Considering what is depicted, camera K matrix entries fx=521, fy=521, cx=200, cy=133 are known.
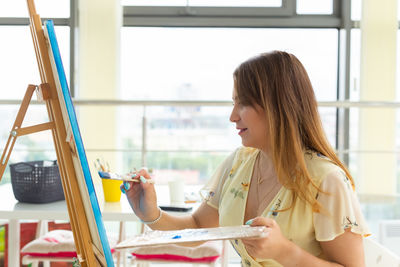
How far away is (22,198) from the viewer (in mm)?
1904

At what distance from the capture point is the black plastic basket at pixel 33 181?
1863mm

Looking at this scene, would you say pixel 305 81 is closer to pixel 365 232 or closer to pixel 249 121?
pixel 249 121

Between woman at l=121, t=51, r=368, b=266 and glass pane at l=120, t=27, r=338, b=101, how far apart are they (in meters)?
2.95

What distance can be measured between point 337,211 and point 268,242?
0.64ft

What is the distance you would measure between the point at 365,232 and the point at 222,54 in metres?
3.25

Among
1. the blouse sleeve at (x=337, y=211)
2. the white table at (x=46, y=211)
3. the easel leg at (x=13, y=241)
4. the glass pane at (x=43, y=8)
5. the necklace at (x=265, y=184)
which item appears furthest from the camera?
the glass pane at (x=43, y=8)

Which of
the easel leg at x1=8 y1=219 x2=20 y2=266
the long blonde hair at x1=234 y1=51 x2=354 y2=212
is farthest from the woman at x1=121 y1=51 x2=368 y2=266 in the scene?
the easel leg at x1=8 y1=219 x2=20 y2=266

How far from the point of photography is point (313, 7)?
4117 mm

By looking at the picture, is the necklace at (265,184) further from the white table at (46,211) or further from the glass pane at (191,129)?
the glass pane at (191,129)

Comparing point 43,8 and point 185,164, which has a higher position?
point 43,8

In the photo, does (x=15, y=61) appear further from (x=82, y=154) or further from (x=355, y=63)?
(x=82, y=154)

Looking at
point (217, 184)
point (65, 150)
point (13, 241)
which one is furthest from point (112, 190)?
A: point (65, 150)

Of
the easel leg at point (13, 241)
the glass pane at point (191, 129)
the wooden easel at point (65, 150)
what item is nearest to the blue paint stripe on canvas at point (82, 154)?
the wooden easel at point (65, 150)

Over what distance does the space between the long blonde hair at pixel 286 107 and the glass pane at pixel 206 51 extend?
9.96 ft
